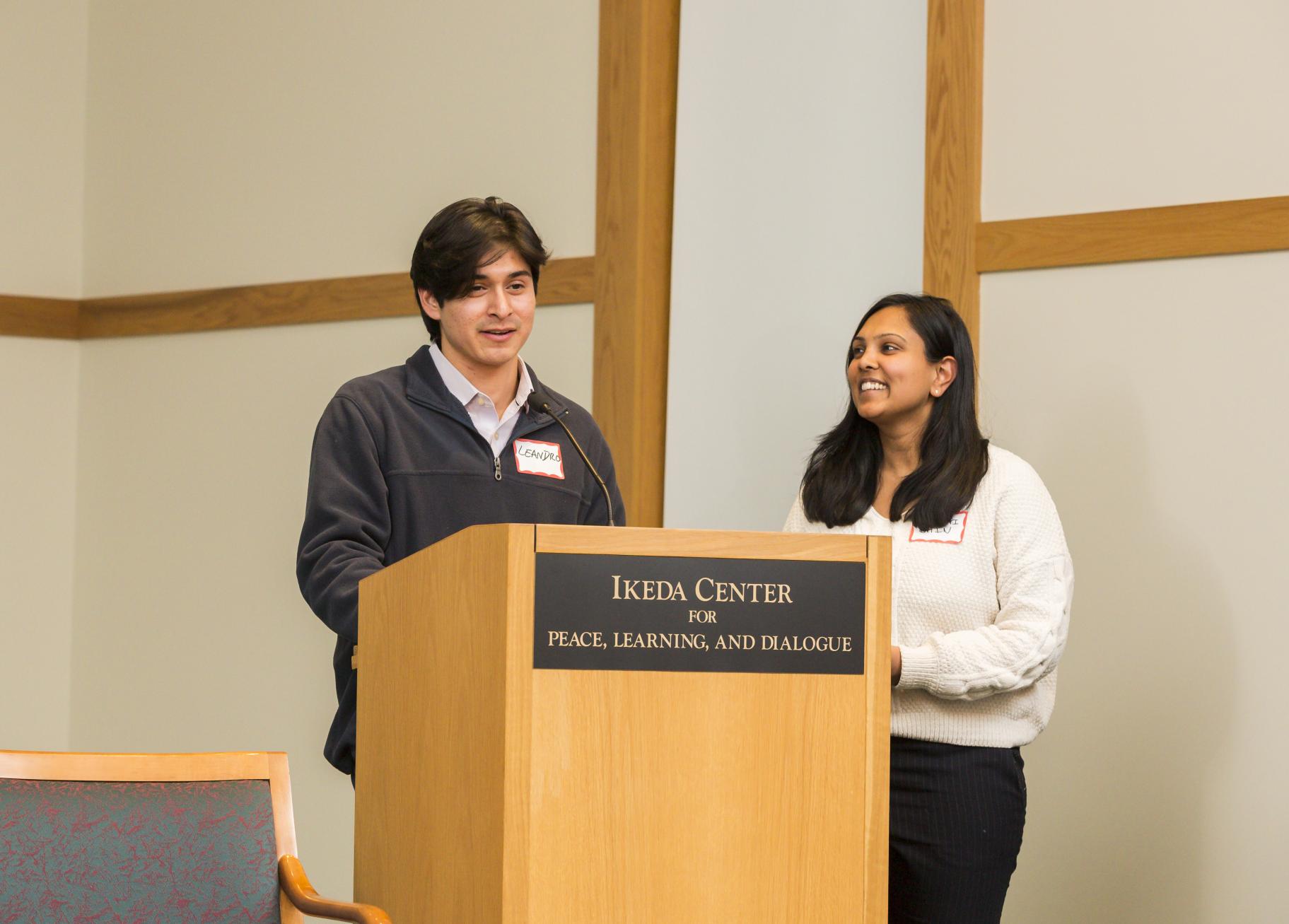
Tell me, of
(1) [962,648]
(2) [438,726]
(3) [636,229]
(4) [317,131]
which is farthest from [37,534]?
(2) [438,726]

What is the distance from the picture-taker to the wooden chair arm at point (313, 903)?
5.64 ft

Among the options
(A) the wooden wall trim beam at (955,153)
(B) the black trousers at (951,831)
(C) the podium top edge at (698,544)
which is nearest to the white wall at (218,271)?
(A) the wooden wall trim beam at (955,153)

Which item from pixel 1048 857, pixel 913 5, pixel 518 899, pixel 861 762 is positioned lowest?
pixel 1048 857

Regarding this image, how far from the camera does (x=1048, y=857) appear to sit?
10.6 feet

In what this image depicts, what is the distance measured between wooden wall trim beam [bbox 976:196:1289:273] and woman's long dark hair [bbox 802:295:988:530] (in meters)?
0.83

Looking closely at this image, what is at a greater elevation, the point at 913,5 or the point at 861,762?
the point at 913,5

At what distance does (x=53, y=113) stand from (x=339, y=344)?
5.25ft

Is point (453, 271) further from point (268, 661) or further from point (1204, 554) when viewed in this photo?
point (268, 661)

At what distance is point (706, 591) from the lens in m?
1.40

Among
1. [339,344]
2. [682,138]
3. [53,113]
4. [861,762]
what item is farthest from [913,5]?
[53,113]

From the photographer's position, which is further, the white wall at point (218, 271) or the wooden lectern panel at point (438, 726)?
the white wall at point (218, 271)

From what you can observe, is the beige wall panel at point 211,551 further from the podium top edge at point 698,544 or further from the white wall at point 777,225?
the podium top edge at point 698,544

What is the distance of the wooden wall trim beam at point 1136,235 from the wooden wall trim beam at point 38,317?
11.1 feet

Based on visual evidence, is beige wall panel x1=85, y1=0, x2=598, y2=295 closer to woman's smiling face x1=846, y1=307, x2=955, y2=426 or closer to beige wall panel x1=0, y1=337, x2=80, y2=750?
beige wall panel x1=0, y1=337, x2=80, y2=750
